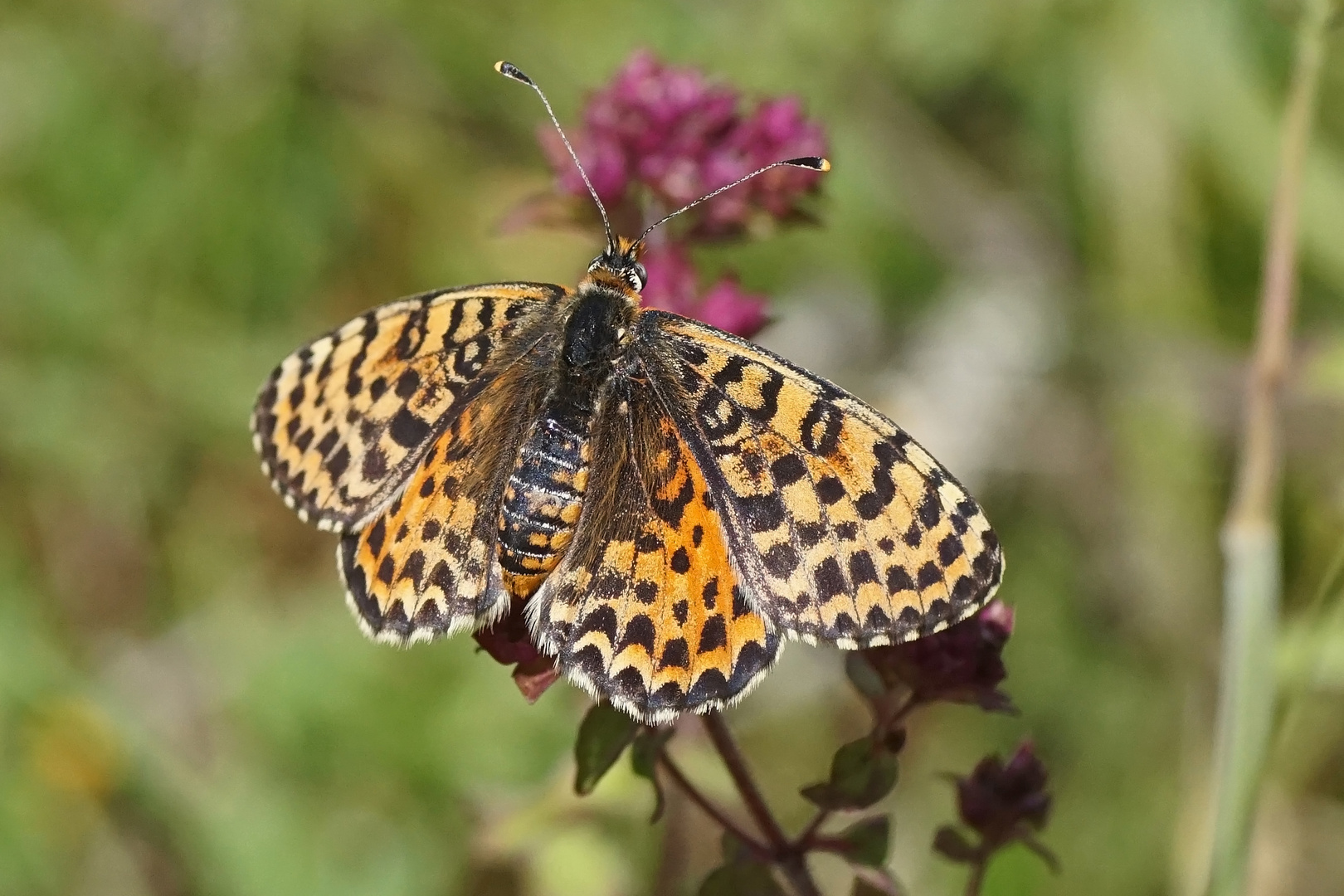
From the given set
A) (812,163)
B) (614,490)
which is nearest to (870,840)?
(614,490)

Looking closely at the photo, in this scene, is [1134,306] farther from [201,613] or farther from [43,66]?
[43,66]

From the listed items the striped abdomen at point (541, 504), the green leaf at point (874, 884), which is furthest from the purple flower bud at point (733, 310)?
the green leaf at point (874, 884)

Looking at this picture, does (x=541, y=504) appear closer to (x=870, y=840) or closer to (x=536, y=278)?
(x=870, y=840)

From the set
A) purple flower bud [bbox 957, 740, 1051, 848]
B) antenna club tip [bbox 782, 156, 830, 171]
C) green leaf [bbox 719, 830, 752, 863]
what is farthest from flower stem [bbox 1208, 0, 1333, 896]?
antenna club tip [bbox 782, 156, 830, 171]

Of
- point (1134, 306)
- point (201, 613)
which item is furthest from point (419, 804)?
point (1134, 306)

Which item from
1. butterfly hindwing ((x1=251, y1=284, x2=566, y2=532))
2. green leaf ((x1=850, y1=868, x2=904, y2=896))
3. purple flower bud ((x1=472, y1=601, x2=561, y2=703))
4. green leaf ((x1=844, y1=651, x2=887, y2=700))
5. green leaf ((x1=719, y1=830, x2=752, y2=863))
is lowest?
green leaf ((x1=850, y1=868, x2=904, y2=896))

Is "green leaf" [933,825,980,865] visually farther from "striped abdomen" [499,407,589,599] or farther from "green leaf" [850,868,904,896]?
"striped abdomen" [499,407,589,599]

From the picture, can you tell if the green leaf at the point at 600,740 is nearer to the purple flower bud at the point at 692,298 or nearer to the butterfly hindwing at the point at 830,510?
the butterfly hindwing at the point at 830,510

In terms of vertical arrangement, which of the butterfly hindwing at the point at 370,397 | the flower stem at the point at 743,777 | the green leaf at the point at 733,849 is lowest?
the green leaf at the point at 733,849
